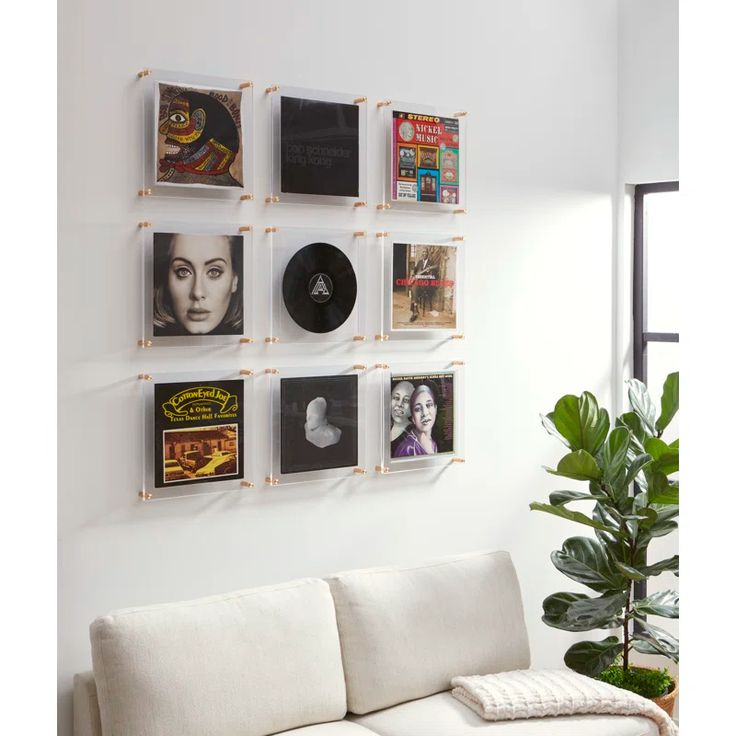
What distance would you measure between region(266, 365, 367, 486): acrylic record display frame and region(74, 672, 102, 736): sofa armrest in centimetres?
83

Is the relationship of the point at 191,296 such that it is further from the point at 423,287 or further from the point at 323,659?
the point at 323,659

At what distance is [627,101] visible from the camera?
13.0 feet

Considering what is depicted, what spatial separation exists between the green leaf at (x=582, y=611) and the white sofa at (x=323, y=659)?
14cm

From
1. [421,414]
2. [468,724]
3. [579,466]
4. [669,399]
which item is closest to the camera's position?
[468,724]

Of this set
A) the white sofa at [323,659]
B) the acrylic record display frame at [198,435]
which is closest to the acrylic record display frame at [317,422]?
the acrylic record display frame at [198,435]

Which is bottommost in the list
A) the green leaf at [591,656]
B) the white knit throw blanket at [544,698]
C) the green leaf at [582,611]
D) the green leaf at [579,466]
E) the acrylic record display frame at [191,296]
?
the green leaf at [591,656]

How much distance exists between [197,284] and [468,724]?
157 centimetres

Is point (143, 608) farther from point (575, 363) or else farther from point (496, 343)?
point (575, 363)

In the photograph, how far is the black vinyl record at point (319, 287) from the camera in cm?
300

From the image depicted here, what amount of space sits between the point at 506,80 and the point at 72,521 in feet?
7.79

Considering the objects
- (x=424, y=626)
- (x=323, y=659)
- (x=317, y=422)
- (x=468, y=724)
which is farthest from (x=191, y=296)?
(x=468, y=724)

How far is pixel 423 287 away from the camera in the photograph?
332cm

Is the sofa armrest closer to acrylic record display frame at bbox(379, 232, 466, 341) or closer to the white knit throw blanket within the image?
the white knit throw blanket

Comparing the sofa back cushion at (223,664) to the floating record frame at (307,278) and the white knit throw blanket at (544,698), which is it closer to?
the white knit throw blanket at (544,698)
